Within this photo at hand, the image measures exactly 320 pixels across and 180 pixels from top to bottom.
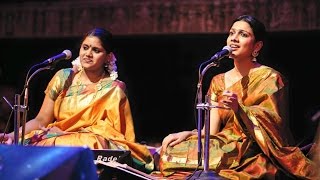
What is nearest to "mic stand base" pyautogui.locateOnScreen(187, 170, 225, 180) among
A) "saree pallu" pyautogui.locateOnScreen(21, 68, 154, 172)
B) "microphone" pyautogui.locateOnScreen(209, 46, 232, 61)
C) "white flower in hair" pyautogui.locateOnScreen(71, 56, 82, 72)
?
"microphone" pyautogui.locateOnScreen(209, 46, 232, 61)

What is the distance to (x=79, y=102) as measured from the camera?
4.69 meters

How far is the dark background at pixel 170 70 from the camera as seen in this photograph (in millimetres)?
5383

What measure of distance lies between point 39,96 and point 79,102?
139cm

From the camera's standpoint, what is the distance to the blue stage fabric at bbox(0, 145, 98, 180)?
212cm

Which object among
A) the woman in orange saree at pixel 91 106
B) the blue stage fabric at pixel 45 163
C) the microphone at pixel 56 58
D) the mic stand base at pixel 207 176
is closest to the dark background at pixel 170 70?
the woman in orange saree at pixel 91 106

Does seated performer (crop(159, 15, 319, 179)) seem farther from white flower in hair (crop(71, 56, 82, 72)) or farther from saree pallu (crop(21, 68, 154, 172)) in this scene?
white flower in hair (crop(71, 56, 82, 72))

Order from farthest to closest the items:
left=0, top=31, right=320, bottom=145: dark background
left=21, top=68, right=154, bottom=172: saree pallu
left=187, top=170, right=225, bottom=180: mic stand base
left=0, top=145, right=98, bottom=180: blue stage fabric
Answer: left=0, top=31, right=320, bottom=145: dark background < left=21, top=68, right=154, bottom=172: saree pallu < left=187, top=170, right=225, bottom=180: mic stand base < left=0, top=145, right=98, bottom=180: blue stage fabric

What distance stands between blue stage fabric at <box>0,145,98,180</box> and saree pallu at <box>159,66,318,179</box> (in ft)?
6.04

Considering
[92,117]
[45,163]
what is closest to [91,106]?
[92,117]

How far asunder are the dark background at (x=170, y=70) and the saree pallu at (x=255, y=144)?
1.12 metres

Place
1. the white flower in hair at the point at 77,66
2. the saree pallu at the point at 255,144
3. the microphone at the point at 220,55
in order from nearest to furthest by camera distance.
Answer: the microphone at the point at 220,55 < the saree pallu at the point at 255,144 < the white flower in hair at the point at 77,66

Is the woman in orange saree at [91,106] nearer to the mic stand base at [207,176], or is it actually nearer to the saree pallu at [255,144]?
the saree pallu at [255,144]

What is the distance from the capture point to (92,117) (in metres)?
4.66

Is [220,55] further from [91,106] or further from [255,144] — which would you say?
[91,106]
